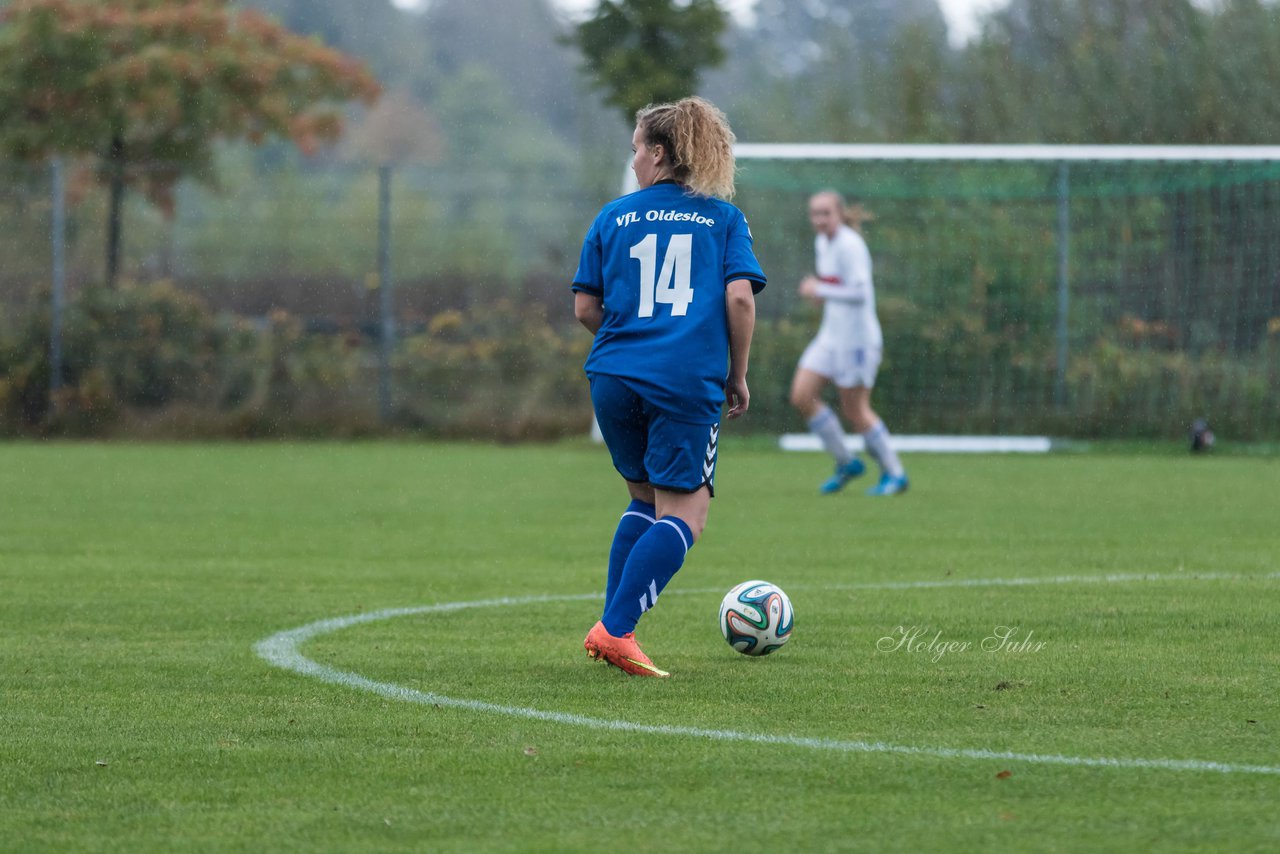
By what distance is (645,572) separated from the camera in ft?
17.3

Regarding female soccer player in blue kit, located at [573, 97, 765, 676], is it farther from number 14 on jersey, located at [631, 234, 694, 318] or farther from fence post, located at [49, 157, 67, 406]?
fence post, located at [49, 157, 67, 406]

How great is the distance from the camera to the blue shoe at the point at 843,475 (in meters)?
12.2

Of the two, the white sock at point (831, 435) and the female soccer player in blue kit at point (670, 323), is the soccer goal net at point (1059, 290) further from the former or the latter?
the female soccer player in blue kit at point (670, 323)

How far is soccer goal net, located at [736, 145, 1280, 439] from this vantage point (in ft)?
57.1

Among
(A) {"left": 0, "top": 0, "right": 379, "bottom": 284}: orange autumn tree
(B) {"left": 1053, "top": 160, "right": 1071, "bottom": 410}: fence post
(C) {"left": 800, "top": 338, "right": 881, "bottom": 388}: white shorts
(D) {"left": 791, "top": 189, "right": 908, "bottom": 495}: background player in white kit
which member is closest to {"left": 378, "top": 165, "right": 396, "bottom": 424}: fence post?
(A) {"left": 0, "top": 0, "right": 379, "bottom": 284}: orange autumn tree

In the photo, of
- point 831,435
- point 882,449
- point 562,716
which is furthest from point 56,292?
point 562,716

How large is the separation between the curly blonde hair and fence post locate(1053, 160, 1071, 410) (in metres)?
12.8

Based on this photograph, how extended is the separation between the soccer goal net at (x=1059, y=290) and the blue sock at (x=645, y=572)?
12.0 meters

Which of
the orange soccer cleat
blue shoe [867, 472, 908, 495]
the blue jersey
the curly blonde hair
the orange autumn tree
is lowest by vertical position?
blue shoe [867, 472, 908, 495]

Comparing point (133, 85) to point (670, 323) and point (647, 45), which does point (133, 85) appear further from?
point (670, 323)

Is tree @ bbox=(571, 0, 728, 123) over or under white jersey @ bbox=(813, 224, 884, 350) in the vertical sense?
over

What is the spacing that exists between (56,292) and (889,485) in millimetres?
9929

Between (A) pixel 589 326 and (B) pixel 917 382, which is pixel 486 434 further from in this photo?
(A) pixel 589 326

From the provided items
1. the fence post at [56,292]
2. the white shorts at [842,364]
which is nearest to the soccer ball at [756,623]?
the white shorts at [842,364]
